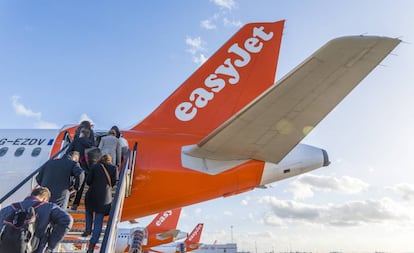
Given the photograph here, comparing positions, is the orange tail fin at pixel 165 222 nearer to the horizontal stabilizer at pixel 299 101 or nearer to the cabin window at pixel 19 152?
the cabin window at pixel 19 152

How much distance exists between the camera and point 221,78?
26.9ft

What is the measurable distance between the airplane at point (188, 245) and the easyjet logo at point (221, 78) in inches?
1014

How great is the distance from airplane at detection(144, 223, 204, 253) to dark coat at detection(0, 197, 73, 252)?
29530mm

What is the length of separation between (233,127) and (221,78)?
114 inches

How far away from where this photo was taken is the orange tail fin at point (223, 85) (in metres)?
8.08

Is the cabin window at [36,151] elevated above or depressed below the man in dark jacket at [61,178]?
above

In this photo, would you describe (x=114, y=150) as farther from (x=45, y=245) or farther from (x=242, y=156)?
(x=45, y=245)

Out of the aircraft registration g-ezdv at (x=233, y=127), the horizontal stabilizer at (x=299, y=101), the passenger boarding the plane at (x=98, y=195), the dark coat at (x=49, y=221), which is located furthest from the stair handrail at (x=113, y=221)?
the horizontal stabilizer at (x=299, y=101)

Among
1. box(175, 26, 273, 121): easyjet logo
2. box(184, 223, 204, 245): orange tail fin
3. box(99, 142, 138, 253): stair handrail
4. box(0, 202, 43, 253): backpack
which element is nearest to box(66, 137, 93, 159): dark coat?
box(99, 142, 138, 253): stair handrail

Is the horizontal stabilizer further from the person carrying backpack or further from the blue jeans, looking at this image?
the person carrying backpack

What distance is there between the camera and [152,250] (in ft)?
104

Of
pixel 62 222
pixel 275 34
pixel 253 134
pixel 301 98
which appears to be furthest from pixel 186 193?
pixel 275 34

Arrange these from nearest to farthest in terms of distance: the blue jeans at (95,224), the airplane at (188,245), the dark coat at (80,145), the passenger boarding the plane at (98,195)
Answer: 1. the blue jeans at (95,224)
2. the passenger boarding the plane at (98,195)
3. the dark coat at (80,145)
4. the airplane at (188,245)

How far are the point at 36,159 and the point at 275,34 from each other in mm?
6058
